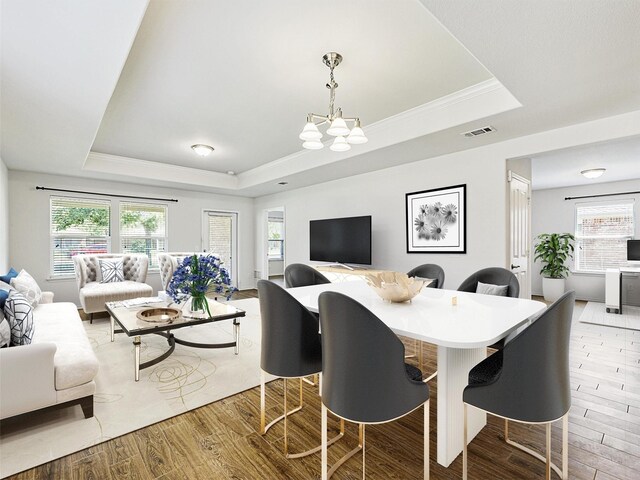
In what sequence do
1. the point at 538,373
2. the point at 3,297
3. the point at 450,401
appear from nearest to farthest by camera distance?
the point at 538,373
the point at 450,401
the point at 3,297

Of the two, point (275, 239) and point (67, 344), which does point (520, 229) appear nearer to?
point (67, 344)

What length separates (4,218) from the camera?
4.66 metres

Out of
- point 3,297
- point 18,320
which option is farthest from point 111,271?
point 18,320

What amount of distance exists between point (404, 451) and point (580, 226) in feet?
23.2

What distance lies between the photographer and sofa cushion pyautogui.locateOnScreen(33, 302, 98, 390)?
2.10m

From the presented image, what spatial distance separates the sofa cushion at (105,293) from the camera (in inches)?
176

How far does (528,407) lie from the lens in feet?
4.21

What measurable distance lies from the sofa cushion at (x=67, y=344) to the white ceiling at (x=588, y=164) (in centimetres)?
461

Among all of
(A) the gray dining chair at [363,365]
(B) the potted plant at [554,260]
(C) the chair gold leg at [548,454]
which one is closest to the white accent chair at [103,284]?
(A) the gray dining chair at [363,365]

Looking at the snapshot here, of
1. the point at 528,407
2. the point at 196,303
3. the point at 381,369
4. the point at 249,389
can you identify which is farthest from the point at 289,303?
the point at 196,303

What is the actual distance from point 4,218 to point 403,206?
5.87 m

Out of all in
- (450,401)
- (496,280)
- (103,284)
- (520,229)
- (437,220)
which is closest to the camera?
(450,401)

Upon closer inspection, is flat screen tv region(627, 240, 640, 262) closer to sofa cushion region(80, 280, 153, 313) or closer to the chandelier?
the chandelier

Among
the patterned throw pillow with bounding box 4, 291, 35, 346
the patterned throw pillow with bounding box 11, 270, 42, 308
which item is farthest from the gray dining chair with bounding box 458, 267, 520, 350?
the patterned throw pillow with bounding box 11, 270, 42, 308
